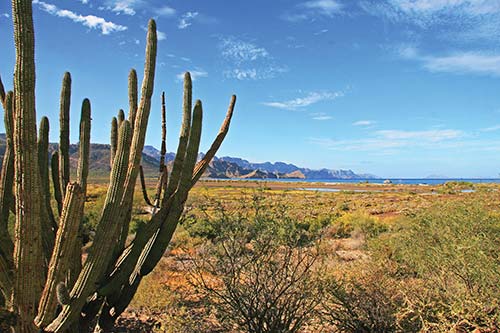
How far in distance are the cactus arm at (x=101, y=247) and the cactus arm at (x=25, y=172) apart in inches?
13.4

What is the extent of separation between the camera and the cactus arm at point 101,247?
12.4ft

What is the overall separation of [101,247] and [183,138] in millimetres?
2001

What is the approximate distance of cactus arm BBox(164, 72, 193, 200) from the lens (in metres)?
5.32

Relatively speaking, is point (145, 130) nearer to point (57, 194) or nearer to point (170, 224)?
point (170, 224)

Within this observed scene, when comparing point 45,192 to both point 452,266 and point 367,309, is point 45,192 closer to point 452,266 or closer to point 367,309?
point 367,309

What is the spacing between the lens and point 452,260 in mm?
6547

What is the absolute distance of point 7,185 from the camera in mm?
4883

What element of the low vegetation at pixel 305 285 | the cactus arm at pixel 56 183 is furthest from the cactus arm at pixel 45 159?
the low vegetation at pixel 305 285

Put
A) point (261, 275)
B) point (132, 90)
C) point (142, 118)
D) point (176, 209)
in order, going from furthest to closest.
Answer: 1. point (261, 275)
2. point (132, 90)
3. point (176, 209)
4. point (142, 118)

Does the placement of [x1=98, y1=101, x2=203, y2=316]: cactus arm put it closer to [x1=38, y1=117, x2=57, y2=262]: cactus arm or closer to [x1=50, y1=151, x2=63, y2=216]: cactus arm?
[x1=38, y1=117, x2=57, y2=262]: cactus arm

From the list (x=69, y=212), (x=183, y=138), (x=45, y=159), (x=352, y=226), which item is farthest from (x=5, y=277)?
(x=352, y=226)

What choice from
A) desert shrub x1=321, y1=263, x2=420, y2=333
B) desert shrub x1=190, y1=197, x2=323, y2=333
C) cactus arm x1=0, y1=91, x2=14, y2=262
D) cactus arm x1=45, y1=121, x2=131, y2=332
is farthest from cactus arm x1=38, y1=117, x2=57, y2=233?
desert shrub x1=321, y1=263, x2=420, y2=333

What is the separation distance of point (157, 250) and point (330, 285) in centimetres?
300

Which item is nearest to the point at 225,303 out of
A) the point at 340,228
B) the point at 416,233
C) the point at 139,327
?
the point at 139,327
